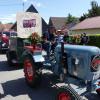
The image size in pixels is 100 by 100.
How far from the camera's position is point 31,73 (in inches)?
303

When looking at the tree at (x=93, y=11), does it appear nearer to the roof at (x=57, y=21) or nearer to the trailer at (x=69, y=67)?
the roof at (x=57, y=21)

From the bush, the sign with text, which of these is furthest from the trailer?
the bush

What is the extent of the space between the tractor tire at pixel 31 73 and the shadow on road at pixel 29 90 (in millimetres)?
182

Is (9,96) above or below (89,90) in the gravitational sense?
below

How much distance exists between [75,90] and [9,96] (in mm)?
2357

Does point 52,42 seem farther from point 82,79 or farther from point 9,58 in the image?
point 9,58

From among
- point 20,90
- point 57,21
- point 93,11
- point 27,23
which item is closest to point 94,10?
point 93,11

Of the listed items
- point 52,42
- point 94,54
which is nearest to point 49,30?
point 52,42

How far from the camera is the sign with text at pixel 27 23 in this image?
→ 878cm

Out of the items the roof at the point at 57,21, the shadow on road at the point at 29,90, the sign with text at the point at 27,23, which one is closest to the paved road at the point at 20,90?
the shadow on road at the point at 29,90

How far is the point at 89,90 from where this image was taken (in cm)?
538

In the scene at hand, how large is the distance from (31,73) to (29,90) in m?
0.54

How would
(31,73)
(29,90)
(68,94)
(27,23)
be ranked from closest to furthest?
(68,94)
(29,90)
(31,73)
(27,23)

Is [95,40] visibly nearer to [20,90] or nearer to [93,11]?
[20,90]
